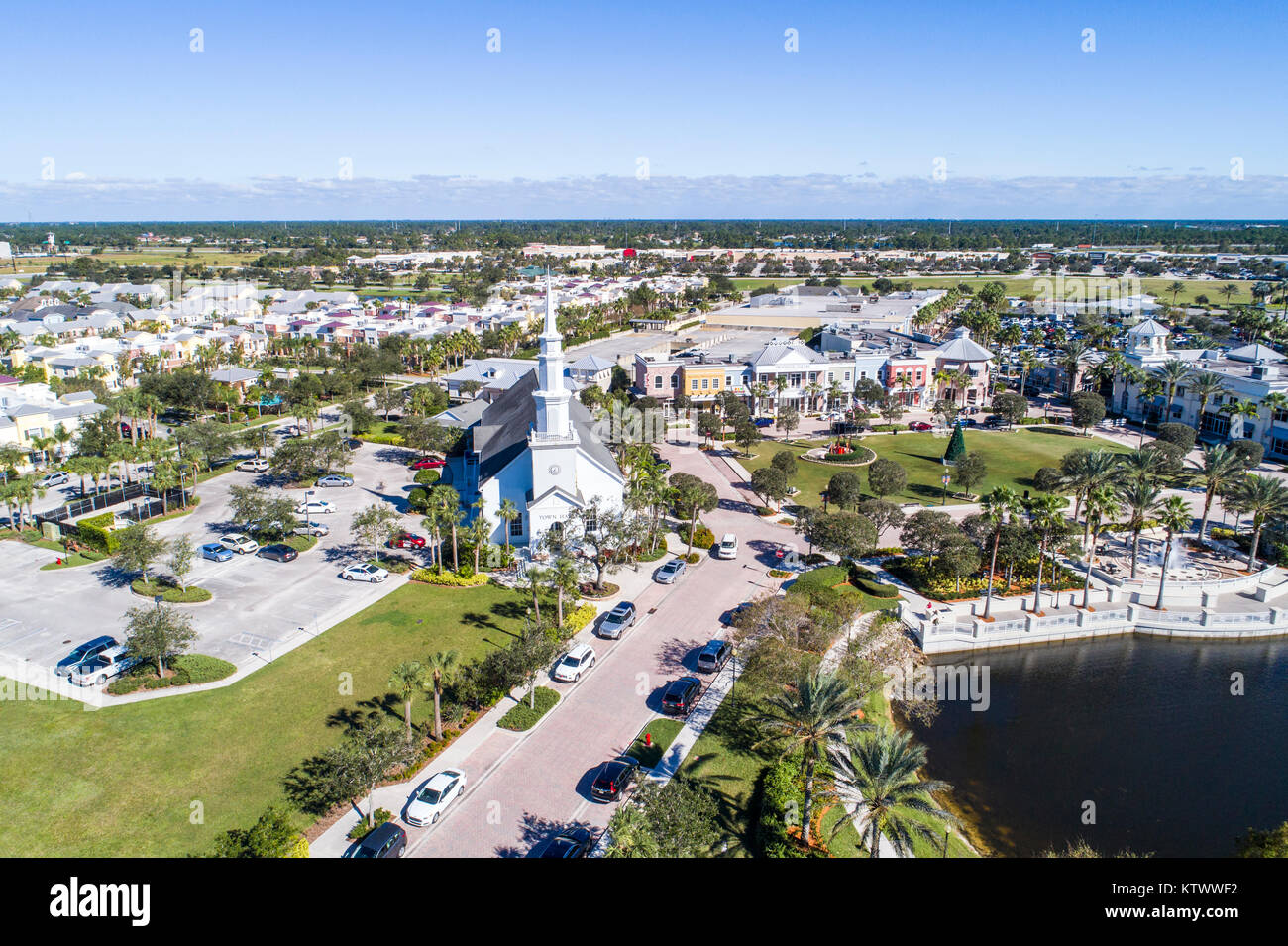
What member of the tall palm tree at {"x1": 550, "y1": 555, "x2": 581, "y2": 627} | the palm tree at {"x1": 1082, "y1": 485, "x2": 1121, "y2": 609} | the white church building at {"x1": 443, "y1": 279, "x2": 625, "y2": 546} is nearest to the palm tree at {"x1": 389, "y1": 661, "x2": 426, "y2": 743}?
the tall palm tree at {"x1": 550, "y1": 555, "x2": 581, "y2": 627}

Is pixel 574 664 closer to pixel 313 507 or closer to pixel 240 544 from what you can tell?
pixel 240 544

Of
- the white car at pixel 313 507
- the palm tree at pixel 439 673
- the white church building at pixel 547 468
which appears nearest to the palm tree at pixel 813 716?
the palm tree at pixel 439 673

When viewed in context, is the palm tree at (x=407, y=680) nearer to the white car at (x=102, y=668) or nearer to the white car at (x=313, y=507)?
the white car at (x=102, y=668)

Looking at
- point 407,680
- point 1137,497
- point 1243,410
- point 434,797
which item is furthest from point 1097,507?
point 1243,410

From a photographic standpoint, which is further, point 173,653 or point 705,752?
point 173,653

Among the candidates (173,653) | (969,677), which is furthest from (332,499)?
(969,677)

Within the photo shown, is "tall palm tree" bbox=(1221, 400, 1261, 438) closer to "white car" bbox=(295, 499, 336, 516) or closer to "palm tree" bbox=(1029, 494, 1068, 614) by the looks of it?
"palm tree" bbox=(1029, 494, 1068, 614)
